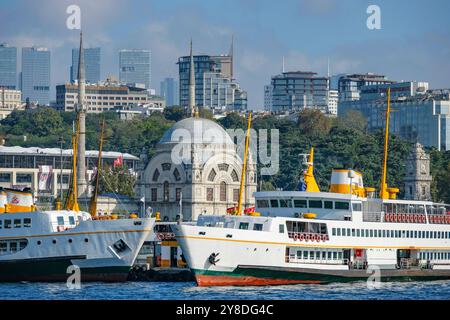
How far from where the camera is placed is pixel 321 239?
64500mm

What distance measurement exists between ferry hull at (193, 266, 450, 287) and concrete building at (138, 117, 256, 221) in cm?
5008

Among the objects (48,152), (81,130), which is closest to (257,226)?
(81,130)

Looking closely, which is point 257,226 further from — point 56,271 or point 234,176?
point 234,176

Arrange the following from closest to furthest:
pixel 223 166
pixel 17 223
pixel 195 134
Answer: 1. pixel 17 223
2. pixel 223 166
3. pixel 195 134

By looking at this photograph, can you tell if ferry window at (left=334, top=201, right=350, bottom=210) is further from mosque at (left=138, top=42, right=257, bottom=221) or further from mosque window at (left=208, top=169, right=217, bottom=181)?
mosque window at (left=208, top=169, right=217, bottom=181)

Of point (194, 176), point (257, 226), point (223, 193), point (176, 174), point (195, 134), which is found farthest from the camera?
point (195, 134)

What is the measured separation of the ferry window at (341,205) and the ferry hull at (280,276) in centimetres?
316

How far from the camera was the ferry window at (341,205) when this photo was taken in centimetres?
6638

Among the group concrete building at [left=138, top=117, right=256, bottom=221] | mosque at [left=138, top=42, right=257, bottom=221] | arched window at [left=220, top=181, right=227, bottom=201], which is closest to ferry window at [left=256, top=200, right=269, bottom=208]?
mosque at [left=138, top=42, right=257, bottom=221]

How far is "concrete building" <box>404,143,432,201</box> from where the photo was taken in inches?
4464

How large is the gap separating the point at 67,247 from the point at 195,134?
53845 mm

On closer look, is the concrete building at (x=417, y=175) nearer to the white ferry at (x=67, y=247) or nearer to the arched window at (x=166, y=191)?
the arched window at (x=166, y=191)

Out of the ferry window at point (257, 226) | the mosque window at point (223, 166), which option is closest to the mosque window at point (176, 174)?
the mosque window at point (223, 166)
